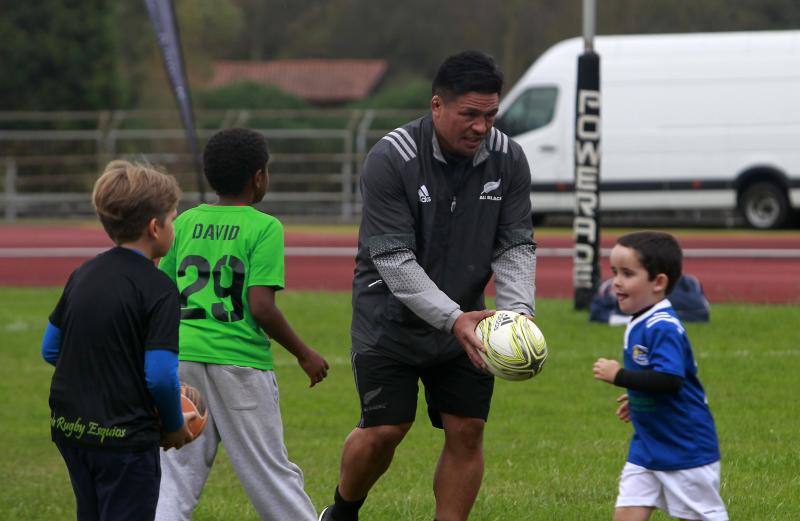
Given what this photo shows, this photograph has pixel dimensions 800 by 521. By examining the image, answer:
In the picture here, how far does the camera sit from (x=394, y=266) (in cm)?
527

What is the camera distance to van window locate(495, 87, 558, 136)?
82.8ft

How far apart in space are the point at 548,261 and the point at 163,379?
51.9ft

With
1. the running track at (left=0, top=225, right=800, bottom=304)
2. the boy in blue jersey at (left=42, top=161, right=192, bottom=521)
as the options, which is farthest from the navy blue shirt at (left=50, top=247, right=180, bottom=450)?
the running track at (left=0, top=225, right=800, bottom=304)

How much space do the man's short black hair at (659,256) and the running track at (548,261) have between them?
10150 millimetres

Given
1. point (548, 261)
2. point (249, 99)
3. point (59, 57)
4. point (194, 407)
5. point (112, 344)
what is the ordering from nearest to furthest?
point (112, 344) < point (194, 407) < point (548, 261) < point (59, 57) < point (249, 99)

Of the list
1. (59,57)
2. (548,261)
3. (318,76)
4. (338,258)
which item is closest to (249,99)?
(59,57)

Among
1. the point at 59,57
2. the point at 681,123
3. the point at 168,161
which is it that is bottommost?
the point at 168,161

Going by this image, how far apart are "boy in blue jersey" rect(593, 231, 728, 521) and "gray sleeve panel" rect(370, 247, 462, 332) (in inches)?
23.4

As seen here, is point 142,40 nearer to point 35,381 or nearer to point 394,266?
Result: point 35,381

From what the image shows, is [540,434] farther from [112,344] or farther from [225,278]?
[112,344]

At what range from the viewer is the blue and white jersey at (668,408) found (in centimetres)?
495

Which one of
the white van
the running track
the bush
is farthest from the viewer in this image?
the bush

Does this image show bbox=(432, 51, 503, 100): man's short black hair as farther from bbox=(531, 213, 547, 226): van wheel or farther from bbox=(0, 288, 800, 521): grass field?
bbox=(531, 213, 547, 226): van wheel

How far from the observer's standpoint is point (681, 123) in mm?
24484
